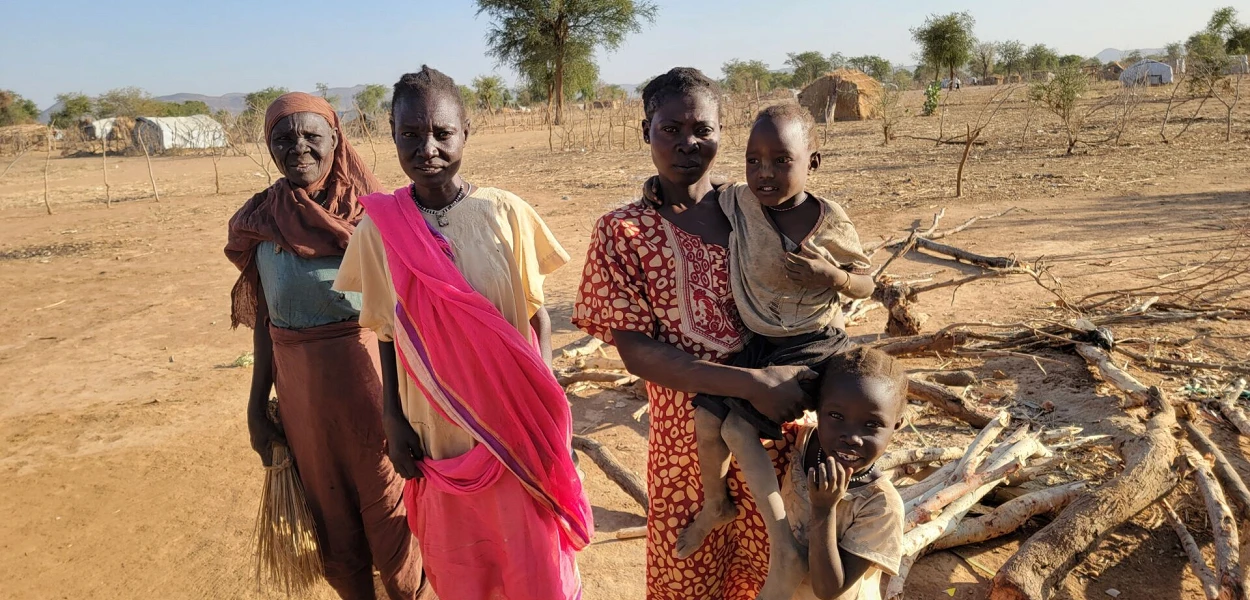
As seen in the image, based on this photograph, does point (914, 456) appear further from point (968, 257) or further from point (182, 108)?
point (182, 108)

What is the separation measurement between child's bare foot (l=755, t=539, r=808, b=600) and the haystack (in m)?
20.5

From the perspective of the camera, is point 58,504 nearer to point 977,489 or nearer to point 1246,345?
point 977,489

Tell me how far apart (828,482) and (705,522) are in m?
0.37

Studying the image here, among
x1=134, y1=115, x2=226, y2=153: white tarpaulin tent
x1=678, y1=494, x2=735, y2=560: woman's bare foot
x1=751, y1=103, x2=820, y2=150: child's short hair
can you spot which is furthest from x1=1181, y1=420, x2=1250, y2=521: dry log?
x1=134, y1=115, x2=226, y2=153: white tarpaulin tent

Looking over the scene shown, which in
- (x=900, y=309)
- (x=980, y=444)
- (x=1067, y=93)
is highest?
(x=1067, y=93)

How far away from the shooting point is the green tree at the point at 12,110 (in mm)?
36688

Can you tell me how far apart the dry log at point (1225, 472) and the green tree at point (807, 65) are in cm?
4290

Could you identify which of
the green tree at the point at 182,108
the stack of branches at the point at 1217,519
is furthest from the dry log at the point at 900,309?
the green tree at the point at 182,108

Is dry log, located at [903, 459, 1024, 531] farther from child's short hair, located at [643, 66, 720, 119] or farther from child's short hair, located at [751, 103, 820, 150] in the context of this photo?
child's short hair, located at [643, 66, 720, 119]

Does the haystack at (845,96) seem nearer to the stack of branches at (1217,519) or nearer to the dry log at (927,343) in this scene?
the dry log at (927,343)

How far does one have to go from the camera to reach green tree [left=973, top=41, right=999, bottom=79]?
43.3 m

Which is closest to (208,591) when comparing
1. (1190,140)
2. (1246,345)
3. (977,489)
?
(977,489)

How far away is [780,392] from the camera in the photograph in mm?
1490

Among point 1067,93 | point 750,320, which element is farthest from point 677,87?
point 1067,93
